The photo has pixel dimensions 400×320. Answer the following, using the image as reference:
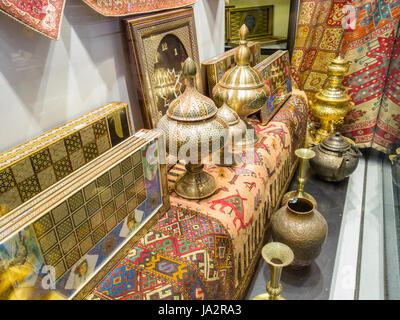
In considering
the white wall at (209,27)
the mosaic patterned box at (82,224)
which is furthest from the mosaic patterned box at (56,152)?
the white wall at (209,27)

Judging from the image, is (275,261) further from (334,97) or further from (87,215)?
(334,97)

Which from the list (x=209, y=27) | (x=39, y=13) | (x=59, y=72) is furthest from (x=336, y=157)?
(x=39, y=13)

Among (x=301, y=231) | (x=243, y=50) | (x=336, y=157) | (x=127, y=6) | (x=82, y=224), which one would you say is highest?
(x=127, y=6)

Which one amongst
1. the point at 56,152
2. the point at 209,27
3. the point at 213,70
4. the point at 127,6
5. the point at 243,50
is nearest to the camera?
the point at 56,152

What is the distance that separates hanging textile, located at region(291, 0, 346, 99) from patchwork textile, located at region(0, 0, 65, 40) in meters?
2.43

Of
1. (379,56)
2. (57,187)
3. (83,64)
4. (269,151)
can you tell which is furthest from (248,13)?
(57,187)

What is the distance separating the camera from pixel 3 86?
833mm

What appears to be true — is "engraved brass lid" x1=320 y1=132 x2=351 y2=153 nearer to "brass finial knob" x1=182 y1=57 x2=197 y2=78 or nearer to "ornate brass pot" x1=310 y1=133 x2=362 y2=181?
"ornate brass pot" x1=310 y1=133 x2=362 y2=181

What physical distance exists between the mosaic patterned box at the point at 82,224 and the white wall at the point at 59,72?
0.89 feet

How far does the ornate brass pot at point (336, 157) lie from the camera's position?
2.14m

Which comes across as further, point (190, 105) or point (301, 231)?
point (301, 231)

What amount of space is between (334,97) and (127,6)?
6.74 ft

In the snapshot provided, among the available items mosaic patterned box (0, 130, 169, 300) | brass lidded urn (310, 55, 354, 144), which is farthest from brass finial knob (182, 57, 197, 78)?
brass lidded urn (310, 55, 354, 144)

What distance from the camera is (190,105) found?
3.38 feet
